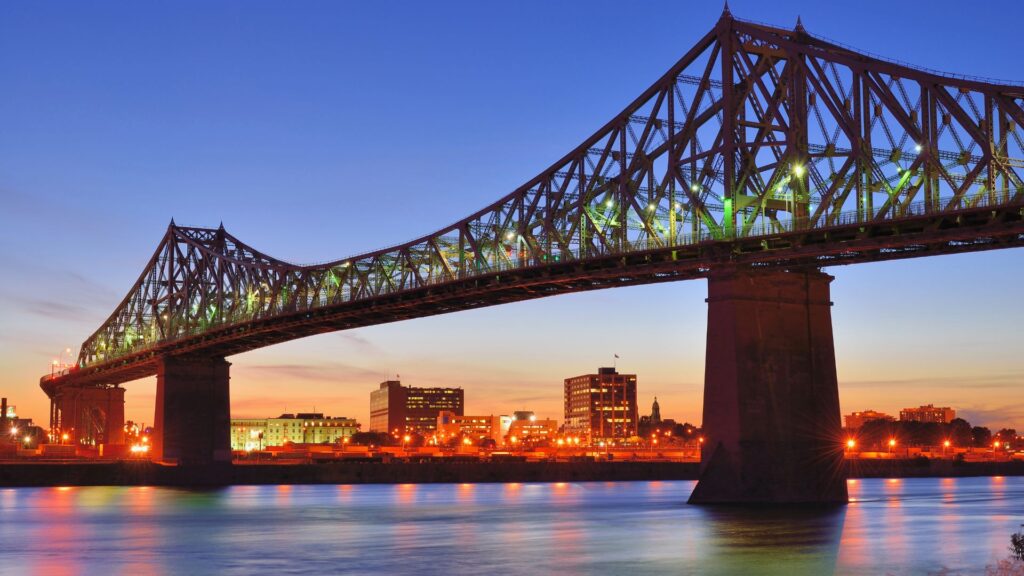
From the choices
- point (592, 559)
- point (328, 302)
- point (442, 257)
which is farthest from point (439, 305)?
point (592, 559)

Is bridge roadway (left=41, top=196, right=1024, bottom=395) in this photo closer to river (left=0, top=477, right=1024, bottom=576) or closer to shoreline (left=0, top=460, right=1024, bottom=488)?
river (left=0, top=477, right=1024, bottom=576)

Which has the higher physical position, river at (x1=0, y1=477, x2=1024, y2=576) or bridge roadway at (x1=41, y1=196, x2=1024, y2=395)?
bridge roadway at (x1=41, y1=196, x2=1024, y2=395)

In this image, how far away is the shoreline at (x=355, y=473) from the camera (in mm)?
114125

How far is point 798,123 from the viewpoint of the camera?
204ft

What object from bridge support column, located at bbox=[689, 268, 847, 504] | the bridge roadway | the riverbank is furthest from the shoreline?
bridge support column, located at bbox=[689, 268, 847, 504]

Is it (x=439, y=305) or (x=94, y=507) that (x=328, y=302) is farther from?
(x=94, y=507)

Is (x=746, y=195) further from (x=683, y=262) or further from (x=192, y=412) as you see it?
(x=192, y=412)

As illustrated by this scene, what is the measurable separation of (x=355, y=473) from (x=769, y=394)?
74.8 meters

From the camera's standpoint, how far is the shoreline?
114125 mm

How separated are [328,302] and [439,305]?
46.4ft

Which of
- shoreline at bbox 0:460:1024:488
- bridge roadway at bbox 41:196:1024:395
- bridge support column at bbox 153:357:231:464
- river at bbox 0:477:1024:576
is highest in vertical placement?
bridge roadway at bbox 41:196:1024:395

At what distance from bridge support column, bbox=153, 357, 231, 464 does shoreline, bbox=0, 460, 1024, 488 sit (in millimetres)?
1336

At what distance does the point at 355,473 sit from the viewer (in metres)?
128

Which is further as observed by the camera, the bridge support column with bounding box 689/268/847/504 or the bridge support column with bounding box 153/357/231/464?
the bridge support column with bounding box 153/357/231/464
